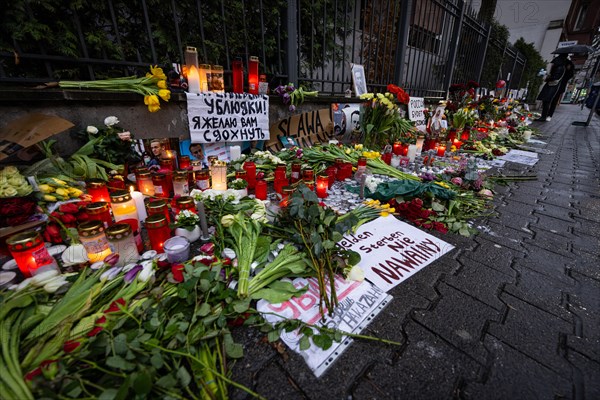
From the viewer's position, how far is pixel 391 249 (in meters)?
1.76

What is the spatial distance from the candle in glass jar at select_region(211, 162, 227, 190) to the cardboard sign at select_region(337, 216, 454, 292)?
4.20 feet

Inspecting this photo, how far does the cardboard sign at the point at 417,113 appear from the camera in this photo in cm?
576

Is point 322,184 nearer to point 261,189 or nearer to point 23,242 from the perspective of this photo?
point 261,189

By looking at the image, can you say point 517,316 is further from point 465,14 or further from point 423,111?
point 465,14

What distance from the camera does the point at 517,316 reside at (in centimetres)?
129

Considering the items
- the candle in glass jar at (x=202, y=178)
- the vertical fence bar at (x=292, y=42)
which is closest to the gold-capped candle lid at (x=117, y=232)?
the candle in glass jar at (x=202, y=178)

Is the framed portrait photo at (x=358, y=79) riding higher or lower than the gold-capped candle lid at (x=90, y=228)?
higher

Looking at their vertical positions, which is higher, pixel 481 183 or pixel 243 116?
pixel 243 116

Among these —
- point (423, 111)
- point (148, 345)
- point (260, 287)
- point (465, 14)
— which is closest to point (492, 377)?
point (260, 287)

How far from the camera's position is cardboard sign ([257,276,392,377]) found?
3.45ft

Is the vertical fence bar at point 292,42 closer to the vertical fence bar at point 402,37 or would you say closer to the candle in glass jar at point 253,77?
the candle in glass jar at point 253,77

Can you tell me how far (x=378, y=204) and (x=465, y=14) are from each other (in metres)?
8.09

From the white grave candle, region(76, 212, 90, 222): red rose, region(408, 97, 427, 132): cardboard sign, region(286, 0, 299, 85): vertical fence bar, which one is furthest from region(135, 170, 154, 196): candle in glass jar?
region(408, 97, 427, 132): cardboard sign

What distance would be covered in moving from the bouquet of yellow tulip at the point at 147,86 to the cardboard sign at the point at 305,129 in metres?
1.55
